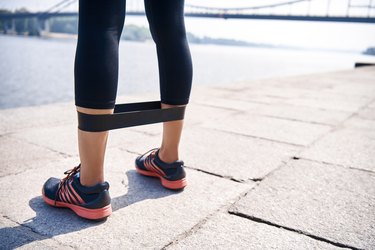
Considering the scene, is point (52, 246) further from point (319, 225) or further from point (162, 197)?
point (319, 225)

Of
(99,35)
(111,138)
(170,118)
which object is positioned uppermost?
(99,35)

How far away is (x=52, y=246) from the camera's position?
839mm

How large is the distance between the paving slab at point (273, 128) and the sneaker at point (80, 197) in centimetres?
119

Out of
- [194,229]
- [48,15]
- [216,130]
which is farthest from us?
[48,15]

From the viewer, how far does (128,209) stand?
41.3 inches

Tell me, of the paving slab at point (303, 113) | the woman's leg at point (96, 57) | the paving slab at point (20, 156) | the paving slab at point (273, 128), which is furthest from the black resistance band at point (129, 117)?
the paving slab at point (303, 113)

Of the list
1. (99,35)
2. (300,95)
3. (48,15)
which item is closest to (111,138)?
(99,35)

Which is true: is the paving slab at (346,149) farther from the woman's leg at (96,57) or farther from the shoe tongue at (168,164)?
the woman's leg at (96,57)

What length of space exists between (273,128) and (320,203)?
3.54ft

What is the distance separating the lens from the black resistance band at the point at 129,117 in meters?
0.93

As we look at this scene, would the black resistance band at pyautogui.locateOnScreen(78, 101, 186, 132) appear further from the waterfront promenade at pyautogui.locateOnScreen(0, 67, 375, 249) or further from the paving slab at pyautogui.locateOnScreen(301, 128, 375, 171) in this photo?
the paving slab at pyautogui.locateOnScreen(301, 128, 375, 171)

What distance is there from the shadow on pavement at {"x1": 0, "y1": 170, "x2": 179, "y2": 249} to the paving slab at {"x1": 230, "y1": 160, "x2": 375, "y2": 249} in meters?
0.31

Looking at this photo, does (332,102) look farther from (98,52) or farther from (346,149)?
(98,52)

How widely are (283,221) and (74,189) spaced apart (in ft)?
2.04
